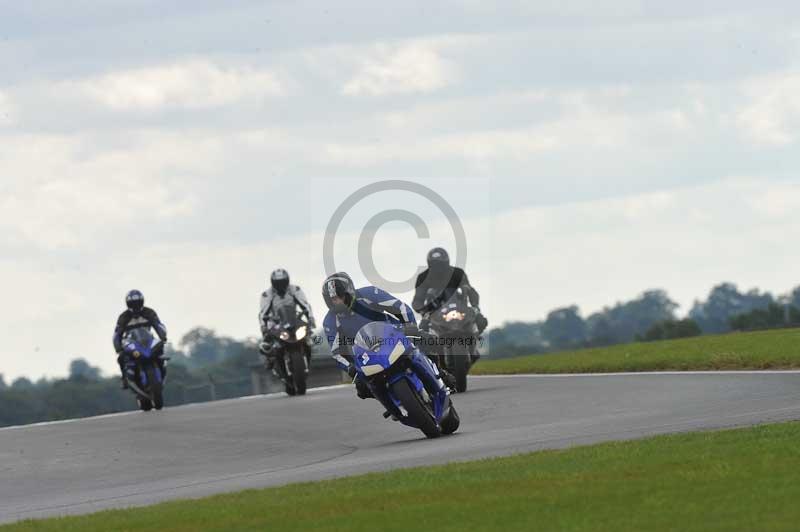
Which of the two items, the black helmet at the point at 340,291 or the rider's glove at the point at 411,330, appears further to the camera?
the black helmet at the point at 340,291

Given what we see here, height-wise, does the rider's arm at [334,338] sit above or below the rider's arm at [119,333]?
below

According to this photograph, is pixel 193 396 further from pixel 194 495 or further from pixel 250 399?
pixel 194 495

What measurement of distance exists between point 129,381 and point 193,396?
15.1 m

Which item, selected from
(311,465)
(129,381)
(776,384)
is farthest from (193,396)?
(311,465)

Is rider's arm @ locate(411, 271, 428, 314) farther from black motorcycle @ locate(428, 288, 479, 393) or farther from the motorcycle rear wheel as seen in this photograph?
the motorcycle rear wheel

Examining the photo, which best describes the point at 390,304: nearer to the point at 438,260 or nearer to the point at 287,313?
the point at 438,260

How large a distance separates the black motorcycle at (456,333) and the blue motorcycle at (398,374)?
6.33 metres

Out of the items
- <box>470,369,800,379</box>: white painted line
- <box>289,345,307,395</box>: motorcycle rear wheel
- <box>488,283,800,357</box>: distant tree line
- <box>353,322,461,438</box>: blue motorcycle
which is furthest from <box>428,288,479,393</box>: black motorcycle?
<box>488,283,800,357</box>: distant tree line

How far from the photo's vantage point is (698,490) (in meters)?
11.9

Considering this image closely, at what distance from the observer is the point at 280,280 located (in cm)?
3105

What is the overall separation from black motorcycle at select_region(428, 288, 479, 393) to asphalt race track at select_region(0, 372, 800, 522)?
0.53 m

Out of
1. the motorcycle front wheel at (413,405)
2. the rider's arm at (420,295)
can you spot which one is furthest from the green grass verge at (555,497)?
the rider's arm at (420,295)

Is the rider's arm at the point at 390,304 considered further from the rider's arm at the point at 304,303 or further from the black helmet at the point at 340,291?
the rider's arm at the point at 304,303

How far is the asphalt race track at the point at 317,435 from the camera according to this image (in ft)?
54.2
